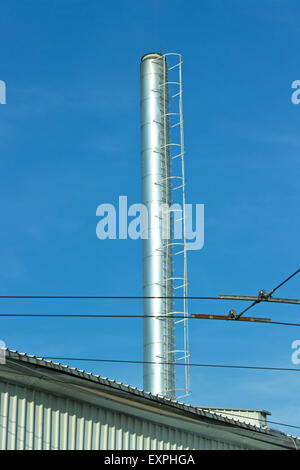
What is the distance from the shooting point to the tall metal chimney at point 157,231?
41.5 m

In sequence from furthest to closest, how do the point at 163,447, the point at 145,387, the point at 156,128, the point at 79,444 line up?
the point at 156,128 < the point at 145,387 < the point at 163,447 < the point at 79,444

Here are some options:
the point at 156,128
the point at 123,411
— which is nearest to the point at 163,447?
the point at 123,411

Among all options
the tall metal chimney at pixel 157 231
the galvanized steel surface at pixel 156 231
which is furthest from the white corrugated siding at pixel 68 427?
the galvanized steel surface at pixel 156 231

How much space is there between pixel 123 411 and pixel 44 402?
7.79ft

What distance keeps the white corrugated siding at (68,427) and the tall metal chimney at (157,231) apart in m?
18.1

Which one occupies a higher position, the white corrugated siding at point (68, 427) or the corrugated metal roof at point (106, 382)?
the corrugated metal roof at point (106, 382)

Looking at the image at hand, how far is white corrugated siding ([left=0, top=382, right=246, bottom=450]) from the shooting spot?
17.7 meters

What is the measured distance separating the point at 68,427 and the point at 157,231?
26.1 metres

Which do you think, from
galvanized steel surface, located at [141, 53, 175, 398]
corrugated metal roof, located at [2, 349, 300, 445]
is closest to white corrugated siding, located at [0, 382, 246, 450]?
corrugated metal roof, located at [2, 349, 300, 445]

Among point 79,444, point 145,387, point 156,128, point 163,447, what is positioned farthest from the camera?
point 156,128

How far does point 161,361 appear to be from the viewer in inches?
1633

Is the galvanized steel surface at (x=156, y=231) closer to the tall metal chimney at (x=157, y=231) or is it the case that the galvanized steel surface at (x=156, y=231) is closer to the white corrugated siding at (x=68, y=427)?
the tall metal chimney at (x=157, y=231)

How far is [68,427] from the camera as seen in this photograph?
1873 cm
